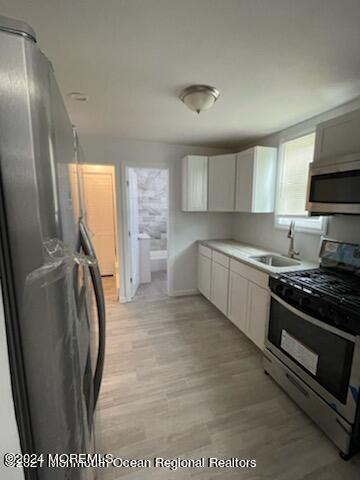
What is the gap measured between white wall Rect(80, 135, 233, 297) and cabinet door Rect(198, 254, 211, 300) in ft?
0.57

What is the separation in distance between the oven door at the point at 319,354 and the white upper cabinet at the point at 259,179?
134 centimetres

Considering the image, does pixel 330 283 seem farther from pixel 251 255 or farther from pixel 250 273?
pixel 251 255

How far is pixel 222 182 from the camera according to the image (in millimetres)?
3262

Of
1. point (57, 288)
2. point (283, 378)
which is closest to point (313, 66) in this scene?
point (57, 288)

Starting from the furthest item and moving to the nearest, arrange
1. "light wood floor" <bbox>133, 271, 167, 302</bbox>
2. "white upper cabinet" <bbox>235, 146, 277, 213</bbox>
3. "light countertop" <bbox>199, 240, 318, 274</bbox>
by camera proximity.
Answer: "light wood floor" <bbox>133, 271, 167, 302</bbox> → "white upper cabinet" <bbox>235, 146, 277, 213</bbox> → "light countertop" <bbox>199, 240, 318, 274</bbox>

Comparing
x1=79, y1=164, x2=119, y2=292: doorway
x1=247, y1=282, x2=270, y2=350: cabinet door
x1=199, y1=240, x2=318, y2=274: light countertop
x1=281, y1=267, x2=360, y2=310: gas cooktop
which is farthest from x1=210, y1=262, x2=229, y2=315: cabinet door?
x1=79, y1=164, x2=119, y2=292: doorway

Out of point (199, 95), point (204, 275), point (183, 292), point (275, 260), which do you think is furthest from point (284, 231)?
point (183, 292)

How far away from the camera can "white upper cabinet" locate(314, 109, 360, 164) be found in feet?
5.17

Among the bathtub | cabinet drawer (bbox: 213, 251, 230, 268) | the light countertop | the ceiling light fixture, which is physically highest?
the ceiling light fixture

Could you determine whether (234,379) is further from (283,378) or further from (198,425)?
(198,425)

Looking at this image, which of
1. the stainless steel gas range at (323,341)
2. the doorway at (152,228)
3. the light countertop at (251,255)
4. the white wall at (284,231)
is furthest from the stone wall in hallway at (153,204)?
the stainless steel gas range at (323,341)

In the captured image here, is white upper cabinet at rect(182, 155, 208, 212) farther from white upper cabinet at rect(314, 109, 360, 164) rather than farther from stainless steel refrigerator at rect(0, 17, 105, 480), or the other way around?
stainless steel refrigerator at rect(0, 17, 105, 480)

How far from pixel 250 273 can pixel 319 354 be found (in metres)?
0.92

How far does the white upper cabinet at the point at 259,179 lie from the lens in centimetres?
274
